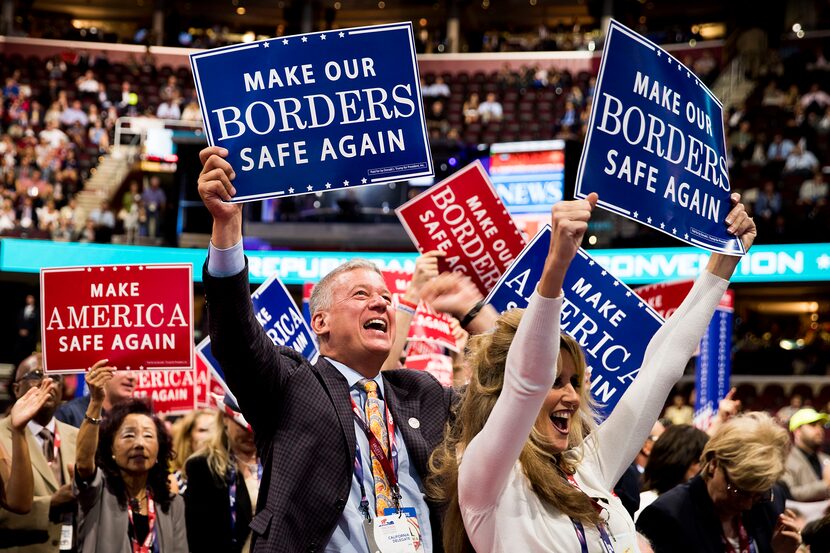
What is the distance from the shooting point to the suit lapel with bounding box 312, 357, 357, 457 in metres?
3.12

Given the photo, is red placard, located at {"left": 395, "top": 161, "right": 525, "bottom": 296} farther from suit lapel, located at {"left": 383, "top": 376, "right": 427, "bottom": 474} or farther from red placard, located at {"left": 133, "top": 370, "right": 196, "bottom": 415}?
red placard, located at {"left": 133, "top": 370, "right": 196, "bottom": 415}


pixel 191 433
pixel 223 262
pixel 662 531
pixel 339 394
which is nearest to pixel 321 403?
pixel 339 394

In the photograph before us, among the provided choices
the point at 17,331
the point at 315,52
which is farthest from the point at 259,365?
the point at 17,331

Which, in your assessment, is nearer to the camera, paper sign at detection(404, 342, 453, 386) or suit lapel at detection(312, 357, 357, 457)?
suit lapel at detection(312, 357, 357, 457)

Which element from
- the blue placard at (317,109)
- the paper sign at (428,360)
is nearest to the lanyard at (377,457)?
the blue placard at (317,109)

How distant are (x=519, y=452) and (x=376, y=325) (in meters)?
0.93

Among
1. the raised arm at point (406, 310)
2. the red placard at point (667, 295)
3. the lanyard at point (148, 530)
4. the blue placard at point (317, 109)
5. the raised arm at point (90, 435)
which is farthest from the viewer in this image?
the red placard at point (667, 295)

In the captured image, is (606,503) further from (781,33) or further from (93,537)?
(781,33)

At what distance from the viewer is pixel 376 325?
11.0 feet

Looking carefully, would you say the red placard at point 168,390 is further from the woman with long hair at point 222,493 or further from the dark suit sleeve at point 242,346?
the dark suit sleeve at point 242,346

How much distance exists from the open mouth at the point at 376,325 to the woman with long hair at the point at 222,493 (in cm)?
195

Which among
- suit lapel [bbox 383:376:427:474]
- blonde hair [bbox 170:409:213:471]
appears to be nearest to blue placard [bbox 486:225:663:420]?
suit lapel [bbox 383:376:427:474]

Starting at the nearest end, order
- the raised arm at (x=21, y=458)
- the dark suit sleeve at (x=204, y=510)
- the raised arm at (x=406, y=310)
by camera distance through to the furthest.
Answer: the raised arm at (x=406, y=310) < the raised arm at (x=21, y=458) < the dark suit sleeve at (x=204, y=510)

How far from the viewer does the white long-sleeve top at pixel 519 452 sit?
8.04ft
